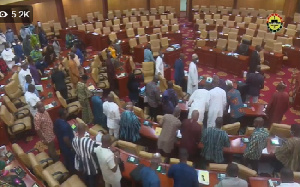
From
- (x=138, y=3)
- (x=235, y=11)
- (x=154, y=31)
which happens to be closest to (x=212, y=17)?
(x=235, y=11)

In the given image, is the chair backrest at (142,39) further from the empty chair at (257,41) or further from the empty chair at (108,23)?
the empty chair at (257,41)

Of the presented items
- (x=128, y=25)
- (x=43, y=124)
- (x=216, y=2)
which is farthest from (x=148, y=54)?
(x=216, y=2)

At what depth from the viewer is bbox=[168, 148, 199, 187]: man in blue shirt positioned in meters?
4.35

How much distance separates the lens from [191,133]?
5551mm

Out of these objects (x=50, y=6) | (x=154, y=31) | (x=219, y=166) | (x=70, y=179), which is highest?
(x=50, y=6)

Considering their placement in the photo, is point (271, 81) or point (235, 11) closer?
point (271, 81)

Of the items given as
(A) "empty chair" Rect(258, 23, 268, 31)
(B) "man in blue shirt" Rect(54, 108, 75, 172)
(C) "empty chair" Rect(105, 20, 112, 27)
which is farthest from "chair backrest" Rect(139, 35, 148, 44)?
(B) "man in blue shirt" Rect(54, 108, 75, 172)

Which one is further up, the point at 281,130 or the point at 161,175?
the point at 281,130

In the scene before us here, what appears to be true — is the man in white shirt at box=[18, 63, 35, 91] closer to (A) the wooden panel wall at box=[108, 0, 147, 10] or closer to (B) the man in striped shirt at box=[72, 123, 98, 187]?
(B) the man in striped shirt at box=[72, 123, 98, 187]

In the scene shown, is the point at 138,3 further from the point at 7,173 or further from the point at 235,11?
the point at 7,173

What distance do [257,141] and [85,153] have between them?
10.3ft

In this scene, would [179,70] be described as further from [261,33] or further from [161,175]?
[261,33]

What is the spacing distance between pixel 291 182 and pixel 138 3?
20056mm

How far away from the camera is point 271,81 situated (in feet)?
35.6
